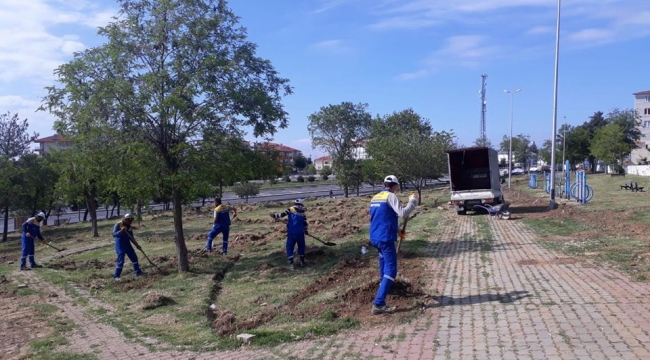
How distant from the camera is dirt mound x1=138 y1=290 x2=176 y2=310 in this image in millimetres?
9867

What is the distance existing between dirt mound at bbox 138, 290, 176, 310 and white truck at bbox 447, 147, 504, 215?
16.1 meters

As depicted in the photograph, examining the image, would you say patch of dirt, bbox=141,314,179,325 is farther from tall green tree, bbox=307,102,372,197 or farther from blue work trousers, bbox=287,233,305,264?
tall green tree, bbox=307,102,372,197

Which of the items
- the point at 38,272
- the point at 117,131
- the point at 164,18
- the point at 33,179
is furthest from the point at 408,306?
the point at 33,179

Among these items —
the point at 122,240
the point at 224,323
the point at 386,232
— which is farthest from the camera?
the point at 122,240

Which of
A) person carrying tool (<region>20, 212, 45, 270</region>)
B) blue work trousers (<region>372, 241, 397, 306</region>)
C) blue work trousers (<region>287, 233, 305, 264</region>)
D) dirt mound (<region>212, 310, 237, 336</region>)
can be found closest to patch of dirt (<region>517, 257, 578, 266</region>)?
blue work trousers (<region>372, 241, 397, 306</region>)

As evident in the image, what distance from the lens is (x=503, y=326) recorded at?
655cm

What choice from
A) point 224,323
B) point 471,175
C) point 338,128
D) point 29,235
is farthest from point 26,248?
point 338,128

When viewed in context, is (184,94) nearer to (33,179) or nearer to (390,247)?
(390,247)

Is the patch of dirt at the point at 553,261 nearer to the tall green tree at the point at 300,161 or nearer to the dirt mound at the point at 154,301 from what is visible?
the dirt mound at the point at 154,301

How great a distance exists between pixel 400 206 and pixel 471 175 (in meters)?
18.6

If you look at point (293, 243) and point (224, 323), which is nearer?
point (224, 323)

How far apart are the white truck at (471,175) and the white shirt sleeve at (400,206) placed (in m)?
17.1

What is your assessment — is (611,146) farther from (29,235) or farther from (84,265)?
(29,235)

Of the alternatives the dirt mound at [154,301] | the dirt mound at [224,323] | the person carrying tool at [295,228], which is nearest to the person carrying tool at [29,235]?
the dirt mound at [154,301]
